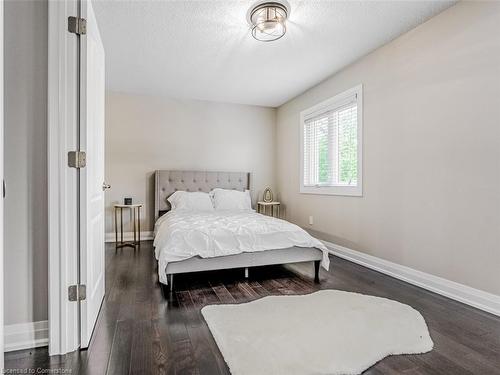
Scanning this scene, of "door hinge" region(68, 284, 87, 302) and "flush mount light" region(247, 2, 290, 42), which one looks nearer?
"door hinge" region(68, 284, 87, 302)

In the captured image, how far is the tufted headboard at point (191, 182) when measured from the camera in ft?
15.8

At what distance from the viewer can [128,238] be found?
4832 mm

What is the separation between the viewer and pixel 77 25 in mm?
1645

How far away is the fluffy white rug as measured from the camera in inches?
59.6

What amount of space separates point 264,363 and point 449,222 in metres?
2.06

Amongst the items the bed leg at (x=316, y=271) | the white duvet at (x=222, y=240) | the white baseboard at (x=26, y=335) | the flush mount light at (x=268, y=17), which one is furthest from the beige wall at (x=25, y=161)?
the bed leg at (x=316, y=271)

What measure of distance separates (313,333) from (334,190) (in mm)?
2475

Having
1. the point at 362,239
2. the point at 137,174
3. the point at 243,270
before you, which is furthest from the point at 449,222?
the point at 137,174

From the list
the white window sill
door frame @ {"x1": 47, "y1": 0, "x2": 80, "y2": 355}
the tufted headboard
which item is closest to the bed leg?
the white window sill

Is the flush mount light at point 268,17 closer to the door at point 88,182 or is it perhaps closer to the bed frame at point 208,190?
the door at point 88,182

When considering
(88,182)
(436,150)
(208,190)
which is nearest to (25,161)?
(88,182)

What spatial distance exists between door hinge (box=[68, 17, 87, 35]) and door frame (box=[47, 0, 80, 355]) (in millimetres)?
22

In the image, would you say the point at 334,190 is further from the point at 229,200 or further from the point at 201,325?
the point at 201,325

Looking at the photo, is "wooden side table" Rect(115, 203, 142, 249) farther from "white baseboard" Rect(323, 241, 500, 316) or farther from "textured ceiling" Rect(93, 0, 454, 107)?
"white baseboard" Rect(323, 241, 500, 316)
